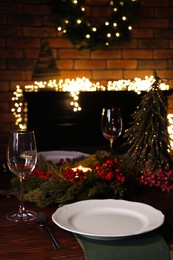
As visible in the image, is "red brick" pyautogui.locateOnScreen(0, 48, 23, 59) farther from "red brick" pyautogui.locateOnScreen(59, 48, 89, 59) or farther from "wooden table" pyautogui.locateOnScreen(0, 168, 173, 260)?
"wooden table" pyautogui.locateOnScreen(0, 168, 173, 260)

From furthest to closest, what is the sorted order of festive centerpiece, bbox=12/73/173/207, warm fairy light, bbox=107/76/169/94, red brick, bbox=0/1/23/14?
1. warm fairy light, bbox=107/76/169/94
2. red brick, bbox=0/1/23/14
3. festive centerpiece, bbox=12/73/173/207

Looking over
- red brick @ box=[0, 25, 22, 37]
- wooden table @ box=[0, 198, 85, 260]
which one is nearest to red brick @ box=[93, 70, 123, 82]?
red brick @ box=[0, 25, 22, 37]

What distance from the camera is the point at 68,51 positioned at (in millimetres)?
4043

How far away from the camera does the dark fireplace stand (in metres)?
3.72

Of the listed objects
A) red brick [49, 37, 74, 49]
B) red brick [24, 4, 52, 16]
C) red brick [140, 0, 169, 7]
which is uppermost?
red brick [140, 0, 169, 7]

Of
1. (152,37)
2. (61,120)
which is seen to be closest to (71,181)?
(61,120)

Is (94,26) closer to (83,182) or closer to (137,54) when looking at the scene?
(137,54)

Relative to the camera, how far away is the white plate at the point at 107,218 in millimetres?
970

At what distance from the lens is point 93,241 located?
3.10ft

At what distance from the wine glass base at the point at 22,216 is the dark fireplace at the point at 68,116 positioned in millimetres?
2565

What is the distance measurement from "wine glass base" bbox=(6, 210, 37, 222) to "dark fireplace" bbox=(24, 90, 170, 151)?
257 centimetres

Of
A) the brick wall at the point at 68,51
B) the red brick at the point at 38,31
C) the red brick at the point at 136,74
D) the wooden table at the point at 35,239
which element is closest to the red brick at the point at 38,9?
the brick wall at the point at 68,51

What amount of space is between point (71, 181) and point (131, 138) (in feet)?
1.17

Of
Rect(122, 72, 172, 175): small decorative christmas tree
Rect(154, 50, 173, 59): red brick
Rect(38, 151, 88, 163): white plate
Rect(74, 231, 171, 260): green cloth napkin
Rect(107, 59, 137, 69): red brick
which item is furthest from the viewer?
Rect(154, 50, 173, 59): red brick
